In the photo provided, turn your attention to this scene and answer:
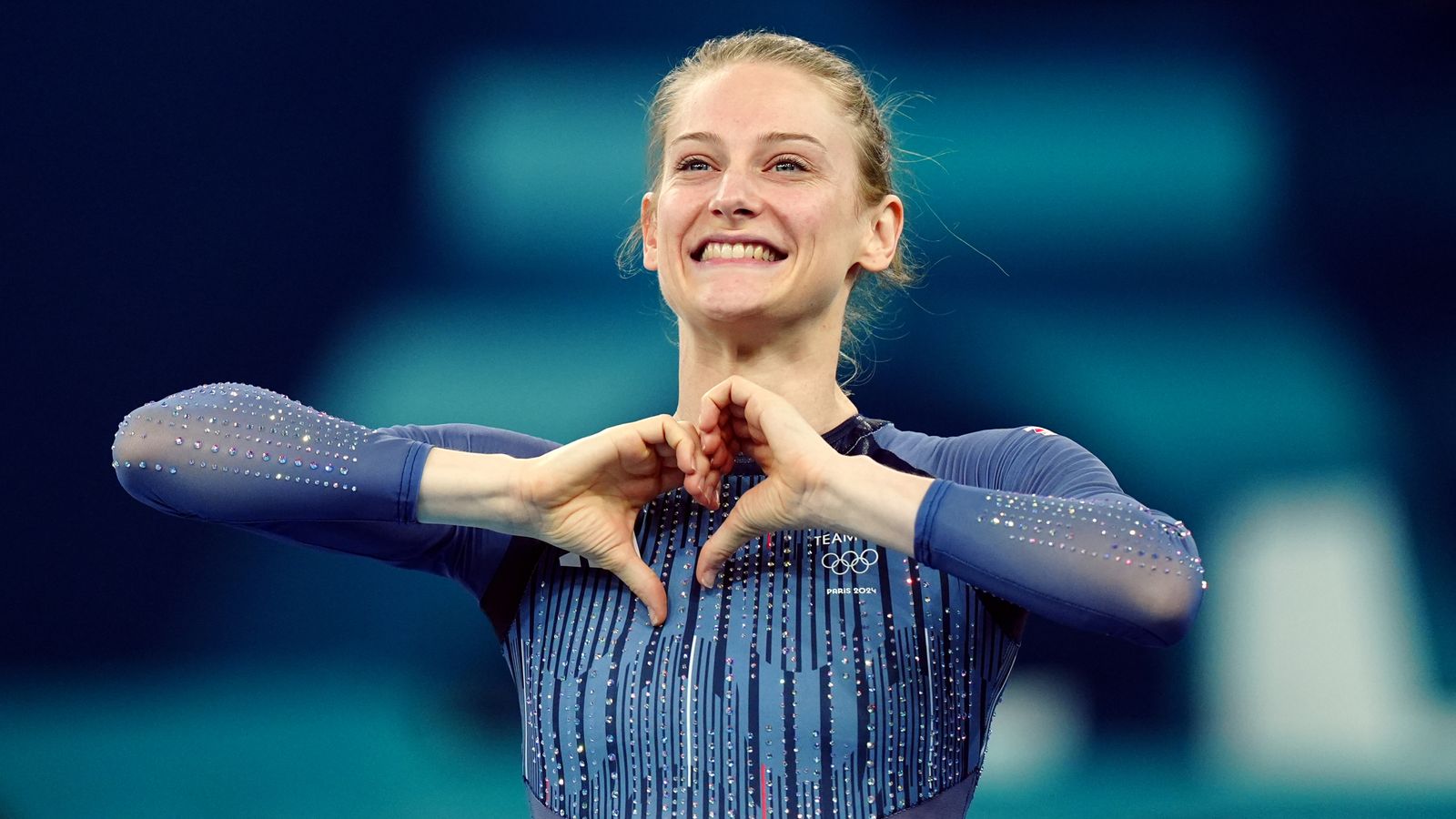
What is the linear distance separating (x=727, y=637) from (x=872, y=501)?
0.82 ft

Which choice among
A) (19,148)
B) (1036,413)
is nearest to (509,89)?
(19,148)

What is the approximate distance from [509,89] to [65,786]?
5.19ft

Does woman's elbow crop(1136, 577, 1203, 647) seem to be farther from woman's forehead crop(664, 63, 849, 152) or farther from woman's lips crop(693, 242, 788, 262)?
woman's forehead crop(664, 63, 849, 152)

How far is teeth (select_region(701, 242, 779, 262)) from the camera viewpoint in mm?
1635

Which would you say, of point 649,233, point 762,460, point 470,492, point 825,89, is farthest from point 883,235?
point 470,492

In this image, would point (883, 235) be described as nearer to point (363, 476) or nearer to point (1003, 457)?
point (1003, 457)

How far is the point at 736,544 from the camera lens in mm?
1514

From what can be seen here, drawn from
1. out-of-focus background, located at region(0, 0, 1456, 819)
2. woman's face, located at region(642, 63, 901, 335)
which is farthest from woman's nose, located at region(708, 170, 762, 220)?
out-of-focus background, located at region(0, 0, 1456, 819)

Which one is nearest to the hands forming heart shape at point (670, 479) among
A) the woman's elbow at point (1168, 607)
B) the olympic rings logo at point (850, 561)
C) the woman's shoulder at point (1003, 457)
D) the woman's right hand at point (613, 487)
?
the woman's right hand at point (613, 487)

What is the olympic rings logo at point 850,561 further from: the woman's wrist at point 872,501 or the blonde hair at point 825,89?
the blonde hair at point 825,89

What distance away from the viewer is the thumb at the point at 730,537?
1.48 meters

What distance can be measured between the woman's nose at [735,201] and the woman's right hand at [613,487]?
0.27 metres

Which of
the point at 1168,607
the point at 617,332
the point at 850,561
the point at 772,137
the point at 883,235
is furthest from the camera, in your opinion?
the point at 617,332

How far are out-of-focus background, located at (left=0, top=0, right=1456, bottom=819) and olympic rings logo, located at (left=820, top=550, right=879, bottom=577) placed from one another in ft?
3.69
